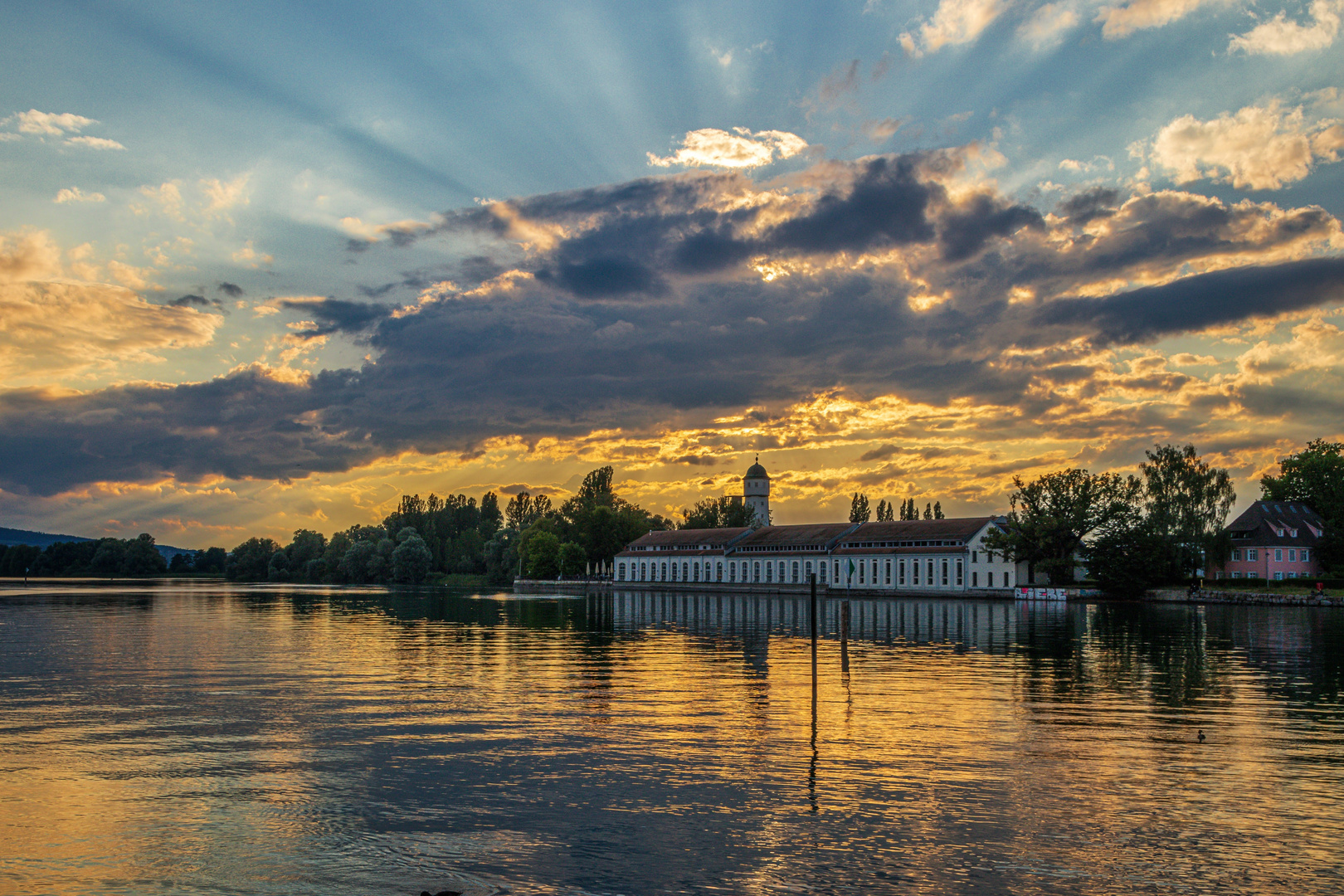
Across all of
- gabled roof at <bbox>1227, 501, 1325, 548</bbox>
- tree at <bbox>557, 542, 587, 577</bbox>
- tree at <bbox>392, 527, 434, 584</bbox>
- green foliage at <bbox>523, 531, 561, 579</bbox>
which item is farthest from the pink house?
tree at <bbox>392, 527, 434, 584</bbox>

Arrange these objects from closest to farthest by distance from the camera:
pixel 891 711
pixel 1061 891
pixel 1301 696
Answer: pixel 1061 891 < pixel 891 711 < pixel 1301 696

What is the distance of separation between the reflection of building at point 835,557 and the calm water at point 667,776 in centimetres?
8578

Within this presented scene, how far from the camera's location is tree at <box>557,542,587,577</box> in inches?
6850

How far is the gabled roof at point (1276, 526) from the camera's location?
115 meters

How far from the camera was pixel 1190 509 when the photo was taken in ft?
357

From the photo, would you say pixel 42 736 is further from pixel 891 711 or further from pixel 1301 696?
pixel 1301 696

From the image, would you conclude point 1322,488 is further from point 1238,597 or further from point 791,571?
point 791,571

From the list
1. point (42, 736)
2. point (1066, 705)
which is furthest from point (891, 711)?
point (42, 736)

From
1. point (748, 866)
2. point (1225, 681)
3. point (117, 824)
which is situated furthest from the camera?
point (1225, 681)

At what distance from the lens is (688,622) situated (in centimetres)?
7044

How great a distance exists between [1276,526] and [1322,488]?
1679 centimetres

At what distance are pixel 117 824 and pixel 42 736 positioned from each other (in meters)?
8.90

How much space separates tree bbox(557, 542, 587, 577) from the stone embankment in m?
97.0

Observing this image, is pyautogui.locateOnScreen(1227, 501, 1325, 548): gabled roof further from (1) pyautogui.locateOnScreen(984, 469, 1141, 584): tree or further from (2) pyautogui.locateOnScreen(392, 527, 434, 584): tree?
(2) pyautogui.locateOnScreen(392, 527, 434, 584): tree
